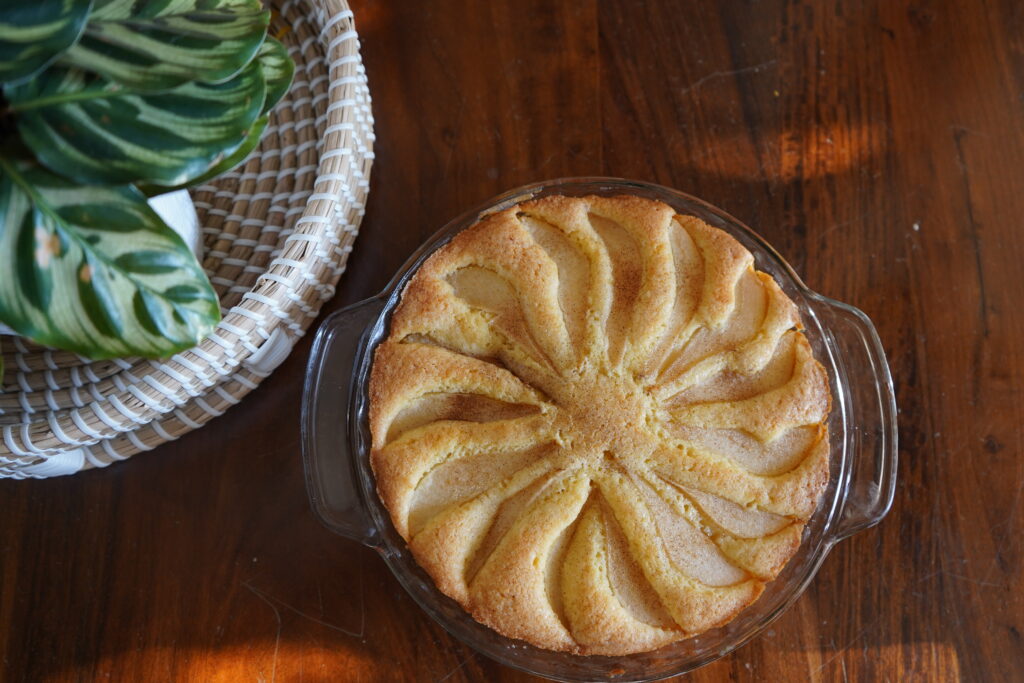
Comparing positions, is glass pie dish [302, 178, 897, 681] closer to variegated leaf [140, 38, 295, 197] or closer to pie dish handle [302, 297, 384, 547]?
pie dish handle [302, 297, 384, 547]

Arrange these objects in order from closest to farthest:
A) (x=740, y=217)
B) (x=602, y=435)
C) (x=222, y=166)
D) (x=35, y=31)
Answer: (x=35, y=31) → (x=222, y=166) → (x=602, y=435) → (x=740, y=217)

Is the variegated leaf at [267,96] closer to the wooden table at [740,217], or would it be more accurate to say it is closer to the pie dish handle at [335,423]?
the pie dish handle at [335,423]

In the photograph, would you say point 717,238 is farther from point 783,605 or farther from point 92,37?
point 92,37

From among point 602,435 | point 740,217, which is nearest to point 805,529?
point 602,435

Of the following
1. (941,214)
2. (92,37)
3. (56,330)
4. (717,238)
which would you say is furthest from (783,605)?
(92,37)

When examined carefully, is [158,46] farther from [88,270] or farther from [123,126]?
[88,270]

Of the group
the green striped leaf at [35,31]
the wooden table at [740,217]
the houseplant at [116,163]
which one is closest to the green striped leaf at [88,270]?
the houseplant at [116,163]
